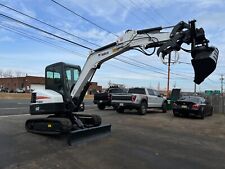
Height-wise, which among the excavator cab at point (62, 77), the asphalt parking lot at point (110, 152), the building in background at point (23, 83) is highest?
the building in background at point (23, 83)

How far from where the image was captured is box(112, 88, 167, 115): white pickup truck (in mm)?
22297

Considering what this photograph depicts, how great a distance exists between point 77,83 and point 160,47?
3313 millimetres

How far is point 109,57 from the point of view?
1141cm

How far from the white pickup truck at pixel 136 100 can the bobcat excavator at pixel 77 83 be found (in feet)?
34.1

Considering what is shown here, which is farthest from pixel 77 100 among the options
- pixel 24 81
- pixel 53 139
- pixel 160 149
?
pixel 24 81

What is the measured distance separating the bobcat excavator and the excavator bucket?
441 mm

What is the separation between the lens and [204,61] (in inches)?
340

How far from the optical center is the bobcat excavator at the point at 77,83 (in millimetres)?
9688

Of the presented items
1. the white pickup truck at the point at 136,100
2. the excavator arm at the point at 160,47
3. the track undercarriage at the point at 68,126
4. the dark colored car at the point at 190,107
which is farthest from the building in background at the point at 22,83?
the excavator arm at the point at 160,47

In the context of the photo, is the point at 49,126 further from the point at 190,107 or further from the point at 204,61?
the point at 190,107

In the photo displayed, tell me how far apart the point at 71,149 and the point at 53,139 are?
1.47 meters

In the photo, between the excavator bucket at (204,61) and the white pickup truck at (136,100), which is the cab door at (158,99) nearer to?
the white pickup truck at (136,100)

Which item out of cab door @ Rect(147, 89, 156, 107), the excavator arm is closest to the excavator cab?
the excavator arm

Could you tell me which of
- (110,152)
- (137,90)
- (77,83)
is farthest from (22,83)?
(110,152)
